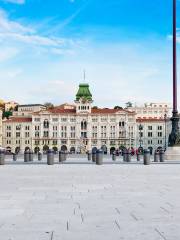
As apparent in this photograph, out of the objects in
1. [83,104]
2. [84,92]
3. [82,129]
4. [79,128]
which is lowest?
[82,129]

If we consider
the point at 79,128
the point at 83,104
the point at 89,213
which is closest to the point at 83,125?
the point at 79,128

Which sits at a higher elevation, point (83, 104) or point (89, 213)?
point (83, 104)

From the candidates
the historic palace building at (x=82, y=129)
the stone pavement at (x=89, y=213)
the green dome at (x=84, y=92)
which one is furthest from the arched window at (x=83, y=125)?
the stone pavement at (x=89, y=213)

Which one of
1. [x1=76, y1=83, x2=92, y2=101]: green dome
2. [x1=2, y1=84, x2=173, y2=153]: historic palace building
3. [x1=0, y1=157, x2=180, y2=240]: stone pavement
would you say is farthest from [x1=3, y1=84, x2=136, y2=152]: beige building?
[x1=0, y1=157, x2=180, y2=240]: stone pavement

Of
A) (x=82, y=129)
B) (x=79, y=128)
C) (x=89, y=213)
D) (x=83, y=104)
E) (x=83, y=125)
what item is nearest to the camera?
A: (x=89, y=213)

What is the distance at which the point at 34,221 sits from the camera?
33.1 feet

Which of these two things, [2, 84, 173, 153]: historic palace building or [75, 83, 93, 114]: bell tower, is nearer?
[75, 83, 93, 114]: bell tower

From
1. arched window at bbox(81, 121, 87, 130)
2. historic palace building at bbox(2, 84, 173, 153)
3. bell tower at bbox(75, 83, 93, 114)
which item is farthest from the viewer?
arched window at bbox(81, 121, 87, 130)

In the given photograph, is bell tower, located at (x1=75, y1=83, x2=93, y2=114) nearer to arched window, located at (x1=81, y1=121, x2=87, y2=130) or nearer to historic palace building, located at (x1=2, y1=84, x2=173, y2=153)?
historic palace building, located at (x1=2, y1=84, x2=173, y2=153)

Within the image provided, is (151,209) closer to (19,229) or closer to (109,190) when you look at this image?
(19,229)

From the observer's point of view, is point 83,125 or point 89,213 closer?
point 89,213

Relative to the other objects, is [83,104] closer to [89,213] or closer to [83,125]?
[83,125]

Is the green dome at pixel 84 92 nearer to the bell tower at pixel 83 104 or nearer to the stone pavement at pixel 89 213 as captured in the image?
the bell tower at pixel 83 104

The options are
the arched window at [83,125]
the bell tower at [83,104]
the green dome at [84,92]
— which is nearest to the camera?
the bell tower at [83,104]
